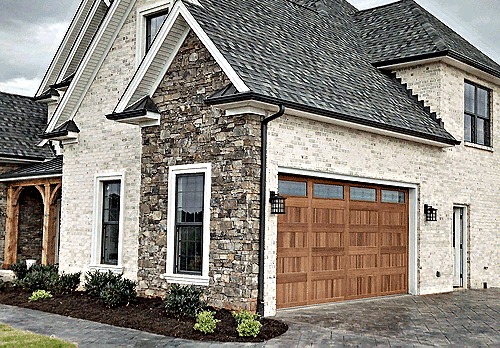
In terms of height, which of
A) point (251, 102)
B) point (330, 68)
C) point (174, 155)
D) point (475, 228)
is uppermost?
point (330, 68)

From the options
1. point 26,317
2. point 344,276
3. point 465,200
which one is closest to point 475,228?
point 465,200

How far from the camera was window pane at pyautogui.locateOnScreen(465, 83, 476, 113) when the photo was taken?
18000 mm

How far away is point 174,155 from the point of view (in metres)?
13.1

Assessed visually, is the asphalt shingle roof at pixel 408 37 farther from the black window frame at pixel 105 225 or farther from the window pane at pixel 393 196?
the black window frame at pixel 105 225

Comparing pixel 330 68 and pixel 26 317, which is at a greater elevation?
pixel 330 68

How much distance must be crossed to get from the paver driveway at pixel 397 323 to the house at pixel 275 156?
657 mm

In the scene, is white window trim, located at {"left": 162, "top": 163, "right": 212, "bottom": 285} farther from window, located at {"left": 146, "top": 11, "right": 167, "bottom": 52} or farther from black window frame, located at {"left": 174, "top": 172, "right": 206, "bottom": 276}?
window, located at {"left": 146, "top": 11, "right": 167, "bottom": 52}

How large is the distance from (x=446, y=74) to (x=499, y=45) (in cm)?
701

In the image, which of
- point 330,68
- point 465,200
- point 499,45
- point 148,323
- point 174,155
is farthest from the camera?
point 499,45

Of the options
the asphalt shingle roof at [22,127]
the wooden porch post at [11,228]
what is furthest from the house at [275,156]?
the asphalt shingle roof at [22,127]

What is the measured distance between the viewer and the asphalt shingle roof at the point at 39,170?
18250 millimetres

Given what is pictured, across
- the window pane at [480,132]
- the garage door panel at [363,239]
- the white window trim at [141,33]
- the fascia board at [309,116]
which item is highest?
the white window trim at [141,33]

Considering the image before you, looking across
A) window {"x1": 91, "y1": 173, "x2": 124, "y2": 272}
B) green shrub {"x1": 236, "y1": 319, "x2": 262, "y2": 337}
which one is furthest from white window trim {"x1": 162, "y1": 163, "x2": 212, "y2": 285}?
window {"x1": 91, "y1": 173, "x2": 124, "y2": 272}

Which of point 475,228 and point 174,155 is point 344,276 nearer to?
point 174,155
